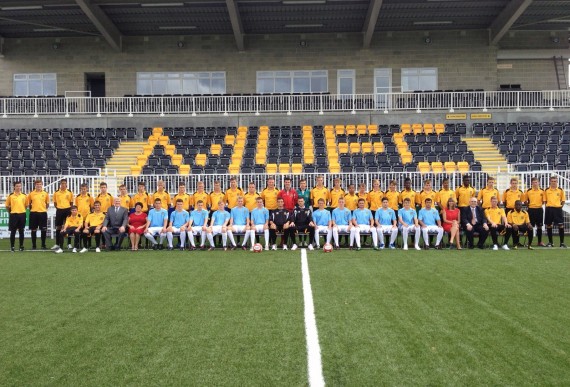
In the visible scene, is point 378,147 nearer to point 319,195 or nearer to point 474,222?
point 319,195

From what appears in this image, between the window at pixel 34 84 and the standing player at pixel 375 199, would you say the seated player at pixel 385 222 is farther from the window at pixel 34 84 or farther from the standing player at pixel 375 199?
the window at pixel 34 84

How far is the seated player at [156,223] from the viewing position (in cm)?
Answer: 1384

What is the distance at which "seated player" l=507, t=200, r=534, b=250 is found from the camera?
13.6 meters

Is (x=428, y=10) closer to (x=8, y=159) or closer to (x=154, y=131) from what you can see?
(x=154, y=131)

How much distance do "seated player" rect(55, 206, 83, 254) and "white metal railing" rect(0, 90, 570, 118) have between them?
50.3ft

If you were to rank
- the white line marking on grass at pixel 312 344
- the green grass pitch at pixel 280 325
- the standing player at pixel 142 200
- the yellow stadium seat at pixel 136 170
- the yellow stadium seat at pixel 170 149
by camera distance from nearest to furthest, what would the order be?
the white line marking on grass at pixel 312 344 → the green grass pitch at pixel 280 325 → the standing player at pixel 142 200 → the yellow stadium seat at pixel 136 170 → the yellow stadium seat at pixel 170 149

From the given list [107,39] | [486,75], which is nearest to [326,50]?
[486,75]

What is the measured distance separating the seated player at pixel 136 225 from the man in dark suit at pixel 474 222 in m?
7.91

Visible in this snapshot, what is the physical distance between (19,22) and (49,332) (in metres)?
28.8

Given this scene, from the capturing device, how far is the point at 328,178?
1834cm

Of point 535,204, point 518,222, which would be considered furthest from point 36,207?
point 535,204

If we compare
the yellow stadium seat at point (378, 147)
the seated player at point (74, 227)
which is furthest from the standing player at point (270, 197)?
the yellow stadium seat at point (378, 147)

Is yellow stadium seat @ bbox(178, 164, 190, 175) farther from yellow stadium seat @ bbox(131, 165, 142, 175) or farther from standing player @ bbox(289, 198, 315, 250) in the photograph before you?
standing player @ bbox(289, 198, 315, 250)

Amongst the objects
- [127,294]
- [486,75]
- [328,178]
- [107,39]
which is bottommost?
[127,294]
